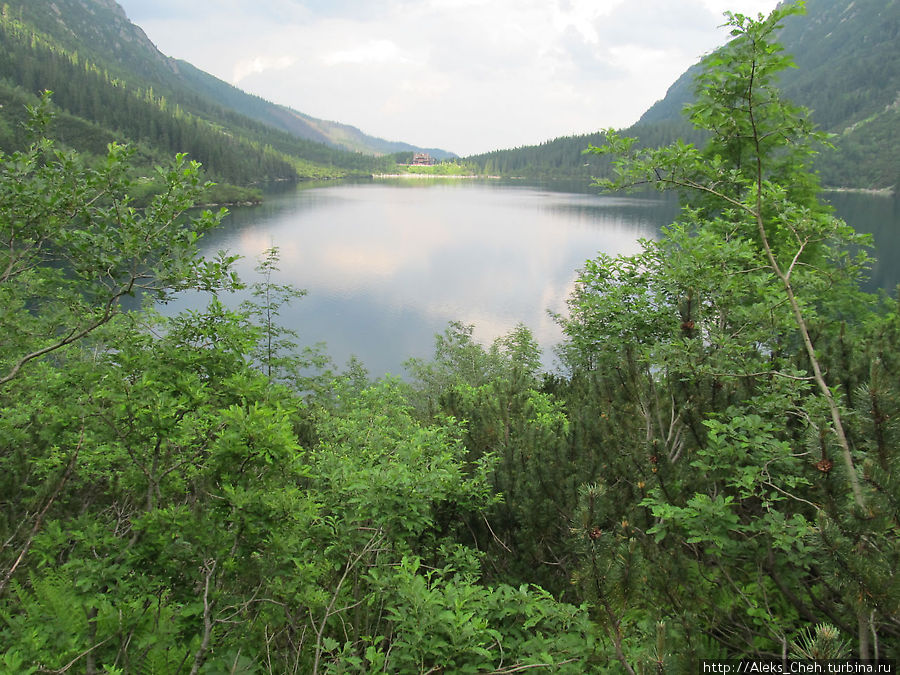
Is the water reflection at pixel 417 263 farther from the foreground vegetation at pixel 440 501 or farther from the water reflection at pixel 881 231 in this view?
the water reflection at pixel 881 231

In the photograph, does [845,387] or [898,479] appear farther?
[845,387]

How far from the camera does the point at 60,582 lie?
2947 millimetres

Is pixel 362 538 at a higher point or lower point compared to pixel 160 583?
lower

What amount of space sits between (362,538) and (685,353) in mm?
2971

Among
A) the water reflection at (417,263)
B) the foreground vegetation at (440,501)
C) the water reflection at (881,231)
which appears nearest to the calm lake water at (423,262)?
the water reflection at (417,263)

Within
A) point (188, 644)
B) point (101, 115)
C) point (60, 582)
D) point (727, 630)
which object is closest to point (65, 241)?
point (60, 582)

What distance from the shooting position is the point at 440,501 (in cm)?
484

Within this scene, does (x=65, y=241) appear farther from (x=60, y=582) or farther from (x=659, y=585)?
(x=659, y=585)

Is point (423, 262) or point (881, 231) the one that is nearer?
point (423, 262)

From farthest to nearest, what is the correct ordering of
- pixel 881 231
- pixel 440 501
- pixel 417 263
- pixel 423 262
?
pixel 881 231, pixel 423 262, pixel 417 263, pixel 440 501

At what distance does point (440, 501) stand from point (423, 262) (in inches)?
1875

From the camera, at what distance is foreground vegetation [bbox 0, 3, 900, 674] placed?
249 cm

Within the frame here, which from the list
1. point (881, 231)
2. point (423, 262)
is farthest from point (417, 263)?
point (881, 231)

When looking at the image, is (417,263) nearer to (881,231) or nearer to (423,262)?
(423,262)
